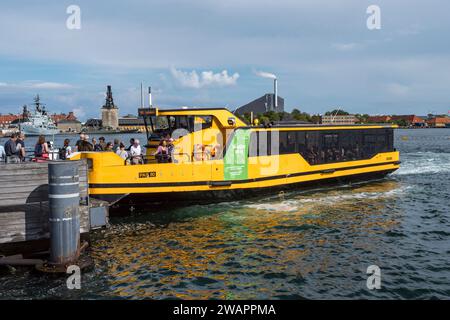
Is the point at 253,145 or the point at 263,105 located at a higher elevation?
the point at 263,105

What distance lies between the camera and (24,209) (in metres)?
10.1

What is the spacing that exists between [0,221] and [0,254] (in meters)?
0.81

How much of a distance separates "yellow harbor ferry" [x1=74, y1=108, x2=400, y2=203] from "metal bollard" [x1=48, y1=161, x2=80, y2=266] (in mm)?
4732

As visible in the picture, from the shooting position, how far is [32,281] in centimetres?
913

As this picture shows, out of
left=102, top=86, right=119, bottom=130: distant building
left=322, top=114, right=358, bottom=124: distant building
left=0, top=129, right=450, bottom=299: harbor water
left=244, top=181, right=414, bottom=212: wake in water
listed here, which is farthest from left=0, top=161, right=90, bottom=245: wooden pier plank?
left=102, top=86, right=119, bottom=130: distant building

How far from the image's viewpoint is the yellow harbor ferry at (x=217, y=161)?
14.6 m

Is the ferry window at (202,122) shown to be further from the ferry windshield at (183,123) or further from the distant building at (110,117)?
the distant building at (110,117)

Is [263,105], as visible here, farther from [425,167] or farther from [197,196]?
[425,167]

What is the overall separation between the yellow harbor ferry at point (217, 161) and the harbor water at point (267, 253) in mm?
799

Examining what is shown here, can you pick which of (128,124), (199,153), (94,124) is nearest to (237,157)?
(199,153)

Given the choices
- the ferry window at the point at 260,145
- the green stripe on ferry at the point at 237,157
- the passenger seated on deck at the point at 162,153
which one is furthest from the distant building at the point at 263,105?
the passenger seated on deck at the point at 162,153

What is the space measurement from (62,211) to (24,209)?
Result: 1.45 metres
